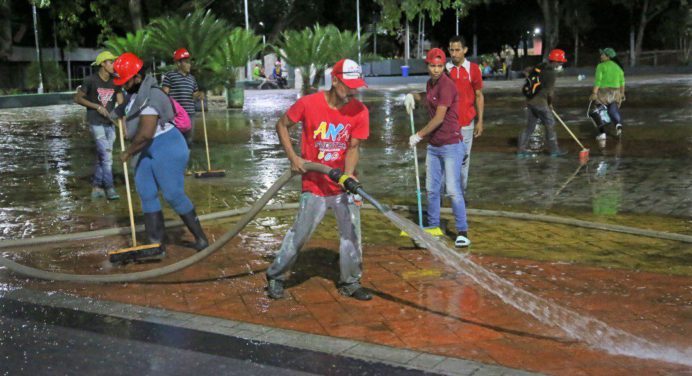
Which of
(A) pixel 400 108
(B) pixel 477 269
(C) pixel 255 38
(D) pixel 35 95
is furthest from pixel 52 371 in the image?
(D) pixel 35 95

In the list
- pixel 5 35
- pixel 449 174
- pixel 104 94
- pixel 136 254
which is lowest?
pixel 136 254

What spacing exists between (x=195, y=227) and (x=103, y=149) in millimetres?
3150

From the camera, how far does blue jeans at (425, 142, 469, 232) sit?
7195 mm

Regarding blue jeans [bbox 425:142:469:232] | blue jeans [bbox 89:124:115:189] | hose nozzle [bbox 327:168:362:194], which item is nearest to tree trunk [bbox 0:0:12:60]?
blue jeans [bbox 89:124:115:189]

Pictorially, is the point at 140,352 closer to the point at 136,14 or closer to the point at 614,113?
the point at 614,113

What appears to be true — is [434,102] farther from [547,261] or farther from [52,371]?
[52,371]

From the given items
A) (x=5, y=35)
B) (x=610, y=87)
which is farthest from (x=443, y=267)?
(x=5, y=35)

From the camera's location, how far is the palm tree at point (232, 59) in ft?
84.3

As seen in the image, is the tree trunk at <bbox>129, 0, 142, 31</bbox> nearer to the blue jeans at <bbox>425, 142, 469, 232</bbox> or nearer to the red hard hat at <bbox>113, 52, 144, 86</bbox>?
the red hard hat at <bbox>113, 52, 144, 86</bbox>

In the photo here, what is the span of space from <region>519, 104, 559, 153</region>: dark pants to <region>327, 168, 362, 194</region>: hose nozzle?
7.86 m

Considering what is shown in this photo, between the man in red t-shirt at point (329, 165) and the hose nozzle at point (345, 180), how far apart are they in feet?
0.85

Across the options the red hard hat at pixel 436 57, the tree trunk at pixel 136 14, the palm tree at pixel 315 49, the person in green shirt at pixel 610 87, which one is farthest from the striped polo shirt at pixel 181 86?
the tree trunk at pixel 136 14

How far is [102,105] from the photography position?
9.46m

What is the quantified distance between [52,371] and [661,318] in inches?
146
